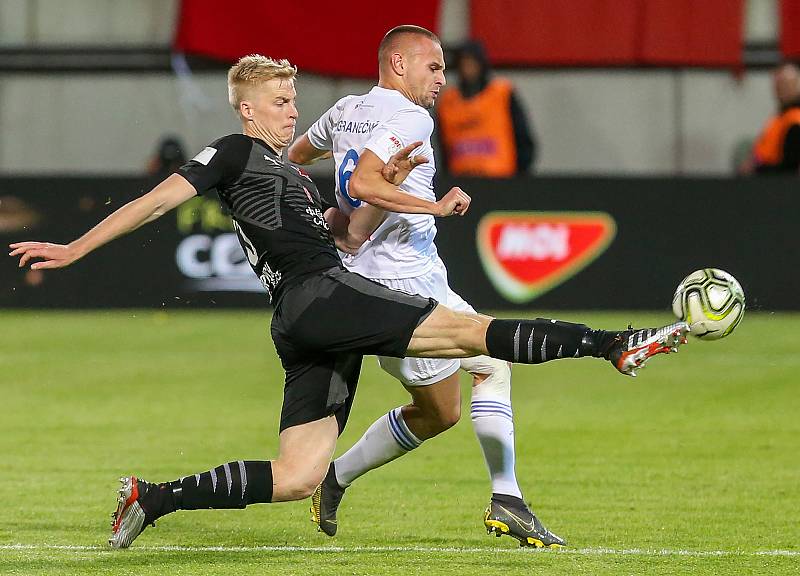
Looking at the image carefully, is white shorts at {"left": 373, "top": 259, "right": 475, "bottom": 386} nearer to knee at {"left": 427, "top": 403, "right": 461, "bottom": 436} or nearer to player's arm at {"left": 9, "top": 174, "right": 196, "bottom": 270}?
knee at {"left": 427, "top": 403, "right": 461, "bottom": 436}

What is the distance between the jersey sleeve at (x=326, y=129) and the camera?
654cm

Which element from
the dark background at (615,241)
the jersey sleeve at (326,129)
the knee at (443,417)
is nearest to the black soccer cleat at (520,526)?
the knee at (443,417)

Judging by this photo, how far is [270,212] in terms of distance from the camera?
5777 mm

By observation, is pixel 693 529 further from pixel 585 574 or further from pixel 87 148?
pixel 87 148

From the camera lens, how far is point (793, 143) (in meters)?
15.2

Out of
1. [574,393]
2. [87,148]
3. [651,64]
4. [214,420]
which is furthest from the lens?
[87,148]

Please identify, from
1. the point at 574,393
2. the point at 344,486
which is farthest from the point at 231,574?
the point at 574,393

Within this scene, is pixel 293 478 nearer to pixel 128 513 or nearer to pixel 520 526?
pixel 128 513

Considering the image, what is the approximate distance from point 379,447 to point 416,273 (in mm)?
763

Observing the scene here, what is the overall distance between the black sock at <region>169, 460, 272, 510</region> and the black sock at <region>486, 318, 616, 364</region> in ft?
3.10

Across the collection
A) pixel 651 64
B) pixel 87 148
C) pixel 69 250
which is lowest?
pixel 87 148

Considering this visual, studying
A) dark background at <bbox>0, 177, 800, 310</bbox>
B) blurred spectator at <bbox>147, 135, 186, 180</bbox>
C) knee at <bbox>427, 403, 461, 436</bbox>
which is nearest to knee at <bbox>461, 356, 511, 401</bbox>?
knee at <bbox>427, 403, 461, 436</bbox>

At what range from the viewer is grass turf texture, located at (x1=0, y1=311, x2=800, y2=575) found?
589cm

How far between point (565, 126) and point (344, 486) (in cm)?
1379
